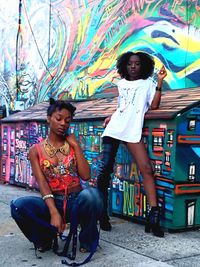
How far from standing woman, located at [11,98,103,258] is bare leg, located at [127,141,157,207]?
831mm

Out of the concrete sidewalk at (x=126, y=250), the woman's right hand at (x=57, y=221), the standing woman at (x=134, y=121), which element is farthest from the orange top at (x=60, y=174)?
the standing woman at (x=134, y=121)

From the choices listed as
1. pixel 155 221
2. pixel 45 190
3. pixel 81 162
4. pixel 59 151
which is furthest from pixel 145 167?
pixel 45 190

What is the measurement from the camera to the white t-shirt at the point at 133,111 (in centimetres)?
424

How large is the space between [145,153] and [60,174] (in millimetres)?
1055

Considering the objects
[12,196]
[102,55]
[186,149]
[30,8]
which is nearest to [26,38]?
[30,8]

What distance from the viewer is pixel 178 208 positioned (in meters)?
4.05

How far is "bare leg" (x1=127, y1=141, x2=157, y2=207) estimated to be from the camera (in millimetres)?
4133

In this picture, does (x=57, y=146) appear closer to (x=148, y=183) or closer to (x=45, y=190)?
(x=45, y=190)

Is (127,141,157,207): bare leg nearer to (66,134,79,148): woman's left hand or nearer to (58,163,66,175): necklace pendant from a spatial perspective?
(66,134,79,148): woman's left hand

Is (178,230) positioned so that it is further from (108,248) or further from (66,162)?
(66,162)

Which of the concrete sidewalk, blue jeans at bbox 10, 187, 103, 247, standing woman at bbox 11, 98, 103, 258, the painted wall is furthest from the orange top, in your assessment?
the painted wall

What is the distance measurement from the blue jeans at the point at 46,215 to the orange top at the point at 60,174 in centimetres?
12

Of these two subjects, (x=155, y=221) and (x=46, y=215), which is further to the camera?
(x=155, y=221)

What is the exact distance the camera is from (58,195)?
3.52m
